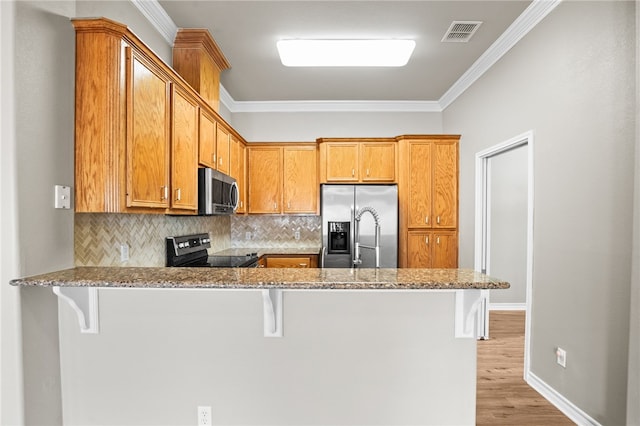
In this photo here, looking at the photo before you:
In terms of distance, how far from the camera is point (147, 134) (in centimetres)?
189

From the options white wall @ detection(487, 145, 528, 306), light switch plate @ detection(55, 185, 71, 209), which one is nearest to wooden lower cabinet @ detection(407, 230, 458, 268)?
white wall @ detection(487, 145, 528, 306)

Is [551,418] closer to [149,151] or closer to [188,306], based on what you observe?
Answer: [188,306]

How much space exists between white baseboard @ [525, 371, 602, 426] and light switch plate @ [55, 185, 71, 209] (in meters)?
3.31

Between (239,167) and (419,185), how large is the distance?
2352mm

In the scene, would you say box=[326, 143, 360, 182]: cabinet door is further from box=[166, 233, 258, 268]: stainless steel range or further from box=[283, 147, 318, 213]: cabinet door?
box=[166, 233, 258, 268]: stainless steel range

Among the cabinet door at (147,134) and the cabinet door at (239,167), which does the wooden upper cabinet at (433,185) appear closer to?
the cabinet door at (239,167)

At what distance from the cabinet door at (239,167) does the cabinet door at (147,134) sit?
5.53ft

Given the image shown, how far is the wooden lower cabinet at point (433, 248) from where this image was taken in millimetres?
4188

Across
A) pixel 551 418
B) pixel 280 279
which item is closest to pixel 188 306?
pixel 280 279

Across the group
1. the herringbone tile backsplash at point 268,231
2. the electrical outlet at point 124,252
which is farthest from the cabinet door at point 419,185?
the electrical outlet at point 124,252

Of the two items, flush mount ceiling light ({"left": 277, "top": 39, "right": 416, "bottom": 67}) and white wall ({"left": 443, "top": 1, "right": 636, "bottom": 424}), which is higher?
flush mount ceiling light ({"left": 277, "top": 39, "right": 416, "bottom": 67})

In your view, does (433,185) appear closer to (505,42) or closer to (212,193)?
(505,42)

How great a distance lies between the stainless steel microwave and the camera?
8.81 ft

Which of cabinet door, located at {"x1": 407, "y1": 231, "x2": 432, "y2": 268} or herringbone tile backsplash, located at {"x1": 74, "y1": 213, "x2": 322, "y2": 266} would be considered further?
cabinet door, located at {"x1": 407, "y1": 231, "x2": 432, "y2": 268}
